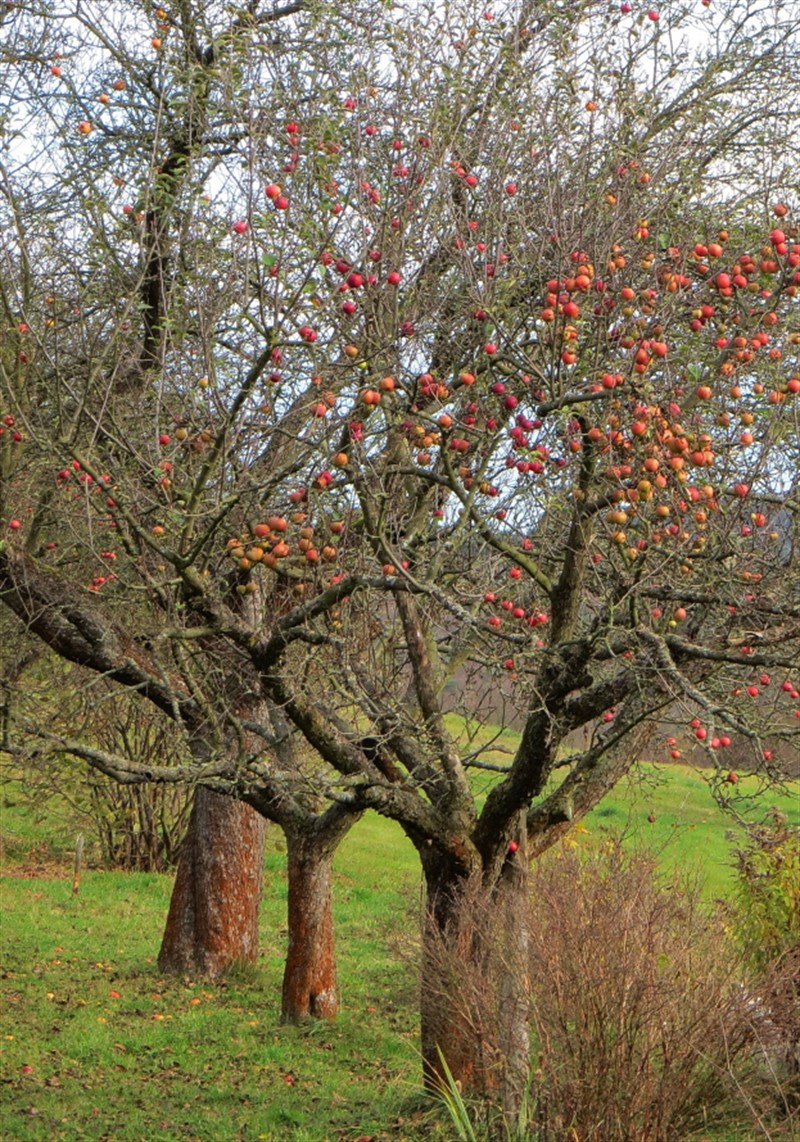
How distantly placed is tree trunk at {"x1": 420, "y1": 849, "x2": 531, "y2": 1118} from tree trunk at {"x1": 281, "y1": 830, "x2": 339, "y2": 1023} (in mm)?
2685

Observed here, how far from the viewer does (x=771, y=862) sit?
8.85m

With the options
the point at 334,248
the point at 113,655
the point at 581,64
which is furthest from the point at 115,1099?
the point at 581,64

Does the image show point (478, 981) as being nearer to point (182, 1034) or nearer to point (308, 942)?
point (308, 942)

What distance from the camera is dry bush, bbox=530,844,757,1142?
591 centimetres

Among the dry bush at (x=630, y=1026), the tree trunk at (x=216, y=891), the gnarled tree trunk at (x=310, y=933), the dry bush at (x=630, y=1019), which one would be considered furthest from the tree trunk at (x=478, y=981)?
the tree trunk at (x=216, y=891)

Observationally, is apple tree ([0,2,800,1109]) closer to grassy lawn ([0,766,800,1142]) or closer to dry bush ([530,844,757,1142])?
dry bush ([530,844,757,1142])

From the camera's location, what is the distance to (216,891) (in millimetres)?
12531

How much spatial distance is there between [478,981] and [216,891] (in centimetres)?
595

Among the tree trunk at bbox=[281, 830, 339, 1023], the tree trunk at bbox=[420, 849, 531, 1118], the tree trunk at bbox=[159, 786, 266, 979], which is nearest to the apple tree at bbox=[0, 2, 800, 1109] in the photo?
the tree trunk at bbox=[420, 849, 531, 1118]

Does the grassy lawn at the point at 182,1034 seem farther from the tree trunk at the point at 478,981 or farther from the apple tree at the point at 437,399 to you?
the apple tree at the point at 437,399

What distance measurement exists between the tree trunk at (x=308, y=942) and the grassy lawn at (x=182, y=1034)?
0.72ft

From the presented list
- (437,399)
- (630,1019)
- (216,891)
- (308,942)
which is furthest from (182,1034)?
(437,399)

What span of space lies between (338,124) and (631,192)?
5.45 ft

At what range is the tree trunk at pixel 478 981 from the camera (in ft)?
22.0
